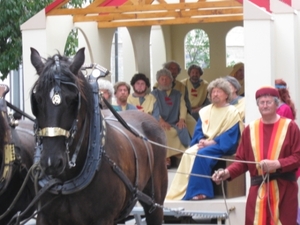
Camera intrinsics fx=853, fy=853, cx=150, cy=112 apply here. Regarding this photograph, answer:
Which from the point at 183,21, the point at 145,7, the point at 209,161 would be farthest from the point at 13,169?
the point at 183,21

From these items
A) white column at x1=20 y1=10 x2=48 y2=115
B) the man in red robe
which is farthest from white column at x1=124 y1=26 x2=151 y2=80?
the man in red robe

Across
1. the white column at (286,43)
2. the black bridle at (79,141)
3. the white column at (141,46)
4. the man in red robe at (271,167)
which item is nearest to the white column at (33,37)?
the white column at (286,43)

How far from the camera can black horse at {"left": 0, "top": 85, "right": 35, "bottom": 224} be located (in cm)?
651

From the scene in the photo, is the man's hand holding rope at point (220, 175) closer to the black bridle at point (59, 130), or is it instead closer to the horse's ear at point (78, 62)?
the black bridle at point (59, 130)

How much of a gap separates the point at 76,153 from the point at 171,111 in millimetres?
6461

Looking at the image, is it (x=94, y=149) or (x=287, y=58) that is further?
(x=287, y=58)

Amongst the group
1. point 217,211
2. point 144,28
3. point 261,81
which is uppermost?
point 144,28

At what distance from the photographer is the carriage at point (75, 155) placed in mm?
5652

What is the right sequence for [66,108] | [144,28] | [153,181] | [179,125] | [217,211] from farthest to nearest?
[144,28] → [179,125] → [217,211] → [153,181] → [66,108]

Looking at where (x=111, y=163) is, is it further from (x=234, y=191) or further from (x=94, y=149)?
(x=234, y=191)

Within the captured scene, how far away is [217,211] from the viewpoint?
31.5 ft

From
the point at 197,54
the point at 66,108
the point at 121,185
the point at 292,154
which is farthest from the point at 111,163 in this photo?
the point at 197,54

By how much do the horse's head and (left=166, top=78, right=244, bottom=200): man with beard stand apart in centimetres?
394

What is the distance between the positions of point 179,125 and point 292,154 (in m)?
5.18
